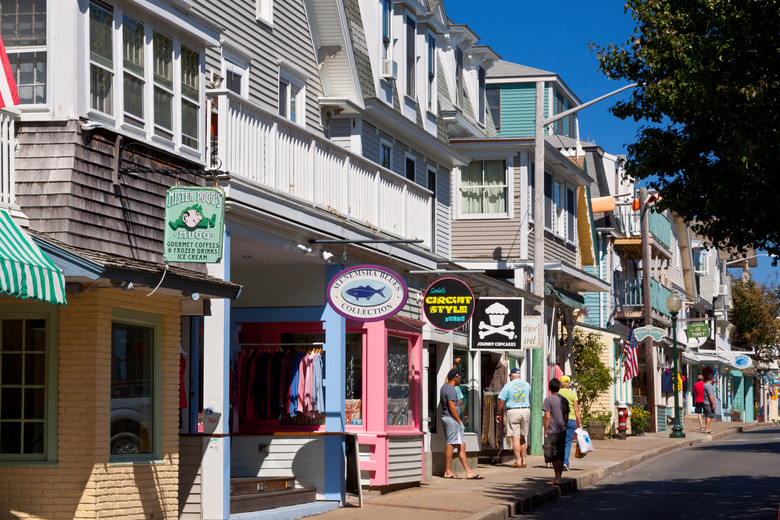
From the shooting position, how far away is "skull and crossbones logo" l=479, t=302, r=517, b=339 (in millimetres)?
23016

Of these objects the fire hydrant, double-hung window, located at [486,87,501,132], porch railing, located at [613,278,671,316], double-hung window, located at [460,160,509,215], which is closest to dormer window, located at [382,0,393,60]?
double-hung window, located at [460,160,509,215]

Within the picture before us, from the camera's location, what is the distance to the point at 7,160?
10797 mm

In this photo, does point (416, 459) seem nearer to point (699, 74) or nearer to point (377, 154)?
point (377, 154)

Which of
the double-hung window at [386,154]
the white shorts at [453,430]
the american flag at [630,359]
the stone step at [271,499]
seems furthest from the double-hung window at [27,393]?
the american flag at [630,359]

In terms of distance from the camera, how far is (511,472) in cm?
2261

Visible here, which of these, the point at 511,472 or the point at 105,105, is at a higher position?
the point at 105,105

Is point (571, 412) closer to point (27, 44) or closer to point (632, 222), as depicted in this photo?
point (27, 44)

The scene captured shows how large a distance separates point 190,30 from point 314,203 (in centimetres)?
373

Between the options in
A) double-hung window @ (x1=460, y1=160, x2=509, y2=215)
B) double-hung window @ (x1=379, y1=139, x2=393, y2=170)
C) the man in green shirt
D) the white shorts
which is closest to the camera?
the white shorts

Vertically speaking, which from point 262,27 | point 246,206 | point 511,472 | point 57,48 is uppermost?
point 262,27

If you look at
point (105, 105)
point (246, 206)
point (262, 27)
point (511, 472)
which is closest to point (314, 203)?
point (246, 206)

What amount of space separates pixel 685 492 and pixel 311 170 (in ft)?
27.3

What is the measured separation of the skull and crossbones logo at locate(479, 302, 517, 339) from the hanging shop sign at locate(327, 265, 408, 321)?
25.7ft

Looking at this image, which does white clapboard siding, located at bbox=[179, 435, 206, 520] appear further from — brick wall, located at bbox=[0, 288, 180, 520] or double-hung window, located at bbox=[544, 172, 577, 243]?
double-hung window, located at bbox=[544, 172, 577, 243]
